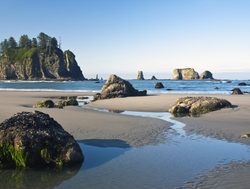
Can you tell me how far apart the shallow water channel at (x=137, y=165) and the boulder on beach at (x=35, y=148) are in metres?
0.46

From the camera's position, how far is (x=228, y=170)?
34.4ft

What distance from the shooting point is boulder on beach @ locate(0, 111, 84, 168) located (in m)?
10.8

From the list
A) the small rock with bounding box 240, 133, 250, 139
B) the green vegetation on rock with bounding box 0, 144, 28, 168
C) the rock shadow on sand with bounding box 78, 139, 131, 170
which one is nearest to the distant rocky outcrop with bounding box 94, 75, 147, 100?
the small rock with bounding box 240, 133, 250, 139

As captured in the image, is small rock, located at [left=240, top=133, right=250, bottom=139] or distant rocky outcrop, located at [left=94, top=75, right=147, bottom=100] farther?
distant rocky outcrop, located at [left=94, top=75, right=147, bottom=100]

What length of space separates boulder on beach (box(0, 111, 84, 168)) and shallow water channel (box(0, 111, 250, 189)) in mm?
457

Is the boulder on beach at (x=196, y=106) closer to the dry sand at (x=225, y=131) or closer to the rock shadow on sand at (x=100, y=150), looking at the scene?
the dry sand at (x=225, y=131)

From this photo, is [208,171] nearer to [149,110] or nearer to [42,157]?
[42,157]

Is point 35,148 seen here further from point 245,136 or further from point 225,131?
point 225,131

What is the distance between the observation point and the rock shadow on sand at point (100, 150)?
37.9 ft

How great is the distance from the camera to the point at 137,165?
438 inches

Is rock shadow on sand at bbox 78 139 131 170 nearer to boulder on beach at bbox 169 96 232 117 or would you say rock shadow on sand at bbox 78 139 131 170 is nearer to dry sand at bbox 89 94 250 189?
dry sand at bbox 89 94 250 189

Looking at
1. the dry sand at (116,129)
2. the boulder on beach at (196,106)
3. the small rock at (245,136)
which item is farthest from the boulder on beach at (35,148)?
the boulder on beach at (196,106)

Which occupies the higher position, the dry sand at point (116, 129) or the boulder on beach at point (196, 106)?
the boulder on beach at point (196, 106)

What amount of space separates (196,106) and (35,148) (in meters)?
17.4
